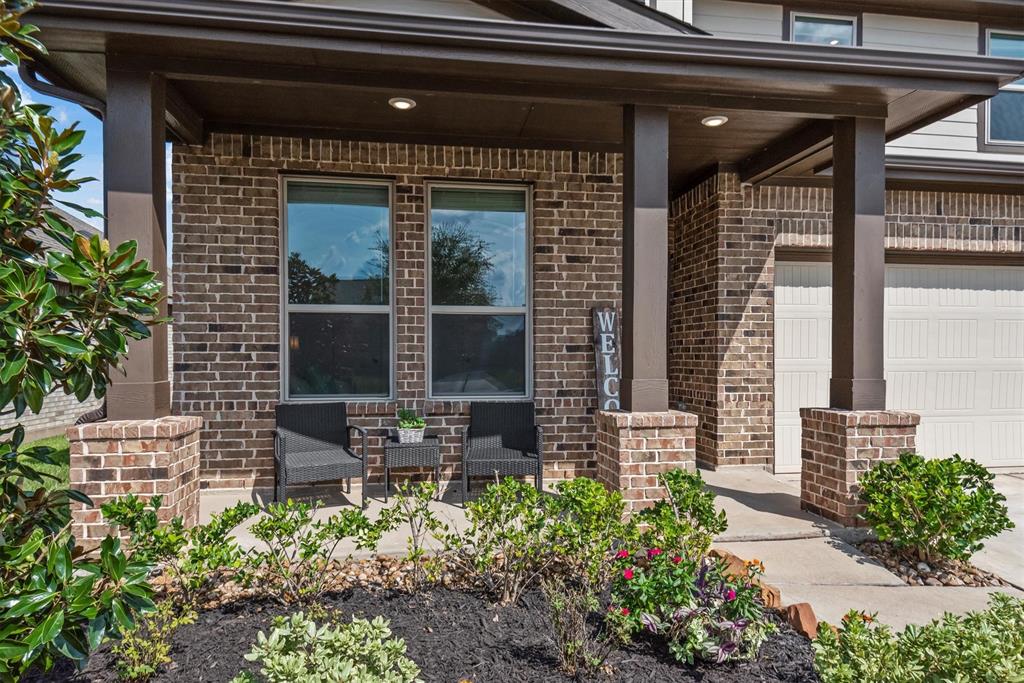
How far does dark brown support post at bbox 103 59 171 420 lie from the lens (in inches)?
128

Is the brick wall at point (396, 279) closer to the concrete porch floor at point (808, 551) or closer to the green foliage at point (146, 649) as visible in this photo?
the concrete porch floor at point (808, 551)

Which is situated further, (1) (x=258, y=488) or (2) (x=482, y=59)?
(1) (x=258, y=488)

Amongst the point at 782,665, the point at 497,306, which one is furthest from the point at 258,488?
the point at 782,665

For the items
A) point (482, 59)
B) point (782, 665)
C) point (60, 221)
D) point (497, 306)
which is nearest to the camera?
point (60, 221)

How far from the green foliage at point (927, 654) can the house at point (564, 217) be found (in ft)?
5.89

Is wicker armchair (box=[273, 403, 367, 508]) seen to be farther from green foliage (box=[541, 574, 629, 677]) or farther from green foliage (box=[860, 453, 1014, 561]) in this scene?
green foliage (box=[860, 453, 1014, 561])

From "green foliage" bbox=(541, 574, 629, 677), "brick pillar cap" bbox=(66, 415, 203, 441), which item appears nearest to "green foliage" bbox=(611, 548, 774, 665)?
"green foliage" bbox=(541, 574, 629, 677)

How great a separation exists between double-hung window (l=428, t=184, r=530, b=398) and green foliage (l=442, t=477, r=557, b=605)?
2345 mm

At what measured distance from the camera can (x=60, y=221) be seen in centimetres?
185

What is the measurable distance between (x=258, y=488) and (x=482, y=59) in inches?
147

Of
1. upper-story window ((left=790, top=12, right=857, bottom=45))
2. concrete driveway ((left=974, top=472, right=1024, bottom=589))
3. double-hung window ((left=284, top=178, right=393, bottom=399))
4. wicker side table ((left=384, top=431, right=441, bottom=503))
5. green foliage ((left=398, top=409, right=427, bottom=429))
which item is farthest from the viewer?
upper-story window ((left=790, top=12, right=857, bottom=45))

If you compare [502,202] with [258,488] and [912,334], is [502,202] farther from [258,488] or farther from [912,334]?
[912,334]

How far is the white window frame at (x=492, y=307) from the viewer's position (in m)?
5.09

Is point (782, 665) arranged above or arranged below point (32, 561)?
below
